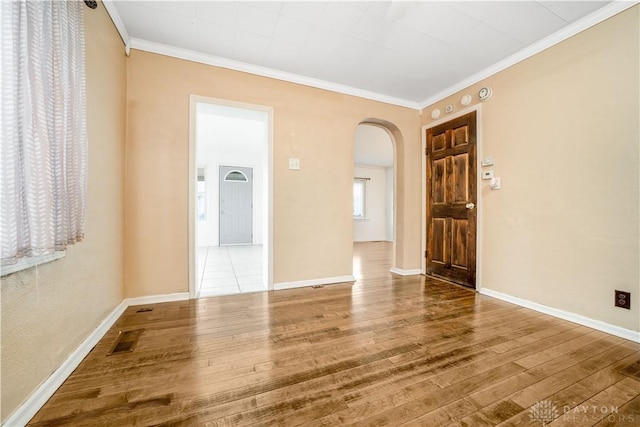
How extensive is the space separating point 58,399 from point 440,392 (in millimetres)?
1860

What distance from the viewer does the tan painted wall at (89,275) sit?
1.04 meters

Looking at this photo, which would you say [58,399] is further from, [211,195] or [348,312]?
[211,195]

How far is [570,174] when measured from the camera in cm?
212

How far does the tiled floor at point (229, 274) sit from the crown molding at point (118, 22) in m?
2.52

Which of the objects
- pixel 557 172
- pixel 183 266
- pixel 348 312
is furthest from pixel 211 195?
pixel 557 172

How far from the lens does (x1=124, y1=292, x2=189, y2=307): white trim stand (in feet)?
7.70

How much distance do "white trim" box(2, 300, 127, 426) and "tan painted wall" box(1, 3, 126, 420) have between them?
1.1 inches

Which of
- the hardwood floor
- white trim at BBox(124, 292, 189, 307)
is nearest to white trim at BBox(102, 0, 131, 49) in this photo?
white trim at BBox(124, 292, 189, 307)

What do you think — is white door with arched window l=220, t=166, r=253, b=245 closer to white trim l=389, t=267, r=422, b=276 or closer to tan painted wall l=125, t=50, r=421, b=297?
tan painted wall l=125, t=50, r=421, b=297

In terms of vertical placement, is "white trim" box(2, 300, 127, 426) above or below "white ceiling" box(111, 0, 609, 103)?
below

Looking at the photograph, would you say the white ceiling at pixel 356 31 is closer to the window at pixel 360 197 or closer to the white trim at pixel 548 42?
the white trim at pixel 548 42

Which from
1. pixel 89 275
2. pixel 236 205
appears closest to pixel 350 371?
pixel 89 275

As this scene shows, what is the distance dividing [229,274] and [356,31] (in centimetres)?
330

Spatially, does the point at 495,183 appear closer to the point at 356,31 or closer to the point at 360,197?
the point at 356,31
